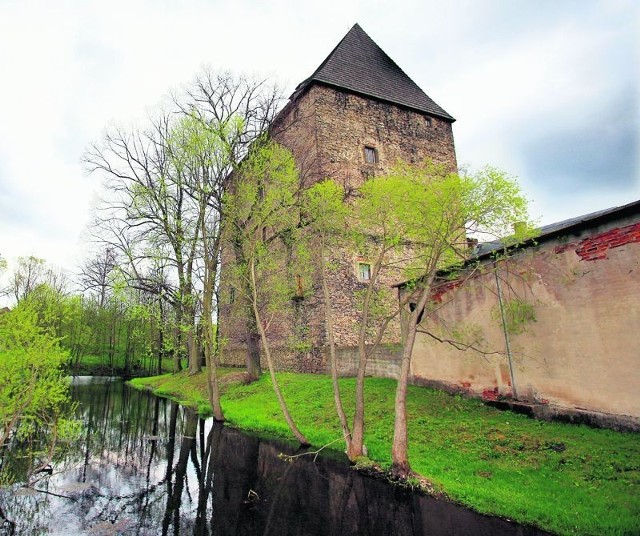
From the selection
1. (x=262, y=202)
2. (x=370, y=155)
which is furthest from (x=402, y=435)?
(x=370, y=155)

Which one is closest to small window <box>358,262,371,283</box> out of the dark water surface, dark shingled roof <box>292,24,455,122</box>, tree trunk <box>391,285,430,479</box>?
dark shingled roof <box>292,24,455,122</box>

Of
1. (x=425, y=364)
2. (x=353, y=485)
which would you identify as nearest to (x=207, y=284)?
(x=425, y=364)

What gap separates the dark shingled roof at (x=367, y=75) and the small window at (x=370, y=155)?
309cm

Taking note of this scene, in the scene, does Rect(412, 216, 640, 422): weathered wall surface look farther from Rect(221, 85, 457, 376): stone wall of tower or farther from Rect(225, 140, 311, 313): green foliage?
Rect(221, 85, 457, 376): stone wall of tower

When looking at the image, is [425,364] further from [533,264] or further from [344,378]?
[533,264]

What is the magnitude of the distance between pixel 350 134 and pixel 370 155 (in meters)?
1.51

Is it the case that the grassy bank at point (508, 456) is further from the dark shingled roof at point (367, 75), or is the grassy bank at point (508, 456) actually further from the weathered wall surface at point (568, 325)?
the dark shingled roof at point (367, 75)

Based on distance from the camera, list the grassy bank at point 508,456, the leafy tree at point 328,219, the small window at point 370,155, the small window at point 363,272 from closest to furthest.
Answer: the grassy bank at point 508,456
the leafy tree at point 328,219
the small window at point 363,272
the small window at point 370,155

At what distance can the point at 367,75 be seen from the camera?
22781 millimetres

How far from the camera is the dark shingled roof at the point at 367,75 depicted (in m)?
21.2

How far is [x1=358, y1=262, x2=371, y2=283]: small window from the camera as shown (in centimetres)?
1927

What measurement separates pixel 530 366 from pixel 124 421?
1427cm

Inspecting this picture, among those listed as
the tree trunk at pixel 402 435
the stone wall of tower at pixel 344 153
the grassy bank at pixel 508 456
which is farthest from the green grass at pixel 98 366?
the tree trunk at pixel 402 435

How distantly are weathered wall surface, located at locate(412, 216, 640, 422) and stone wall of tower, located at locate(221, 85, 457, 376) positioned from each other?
6.47 metres
